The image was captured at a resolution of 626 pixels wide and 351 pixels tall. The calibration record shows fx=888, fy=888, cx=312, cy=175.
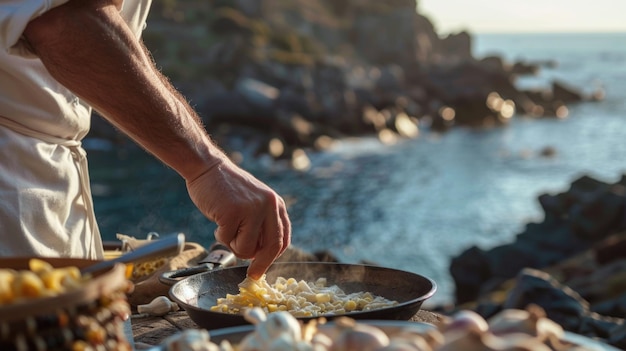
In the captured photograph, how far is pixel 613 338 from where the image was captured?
28.7 ft

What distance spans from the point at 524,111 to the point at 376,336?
56.0 meters

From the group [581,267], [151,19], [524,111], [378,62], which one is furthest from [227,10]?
[581,267]

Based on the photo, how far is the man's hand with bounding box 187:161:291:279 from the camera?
2.21m

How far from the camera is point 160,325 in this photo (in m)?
2.41

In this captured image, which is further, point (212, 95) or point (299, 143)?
point (212, 95)

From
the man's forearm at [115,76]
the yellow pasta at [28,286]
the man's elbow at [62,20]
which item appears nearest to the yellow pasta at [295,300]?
the man's forearm at [115,76]

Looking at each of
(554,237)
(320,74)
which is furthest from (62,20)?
(320,74)

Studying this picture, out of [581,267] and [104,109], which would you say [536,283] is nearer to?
[581,267]

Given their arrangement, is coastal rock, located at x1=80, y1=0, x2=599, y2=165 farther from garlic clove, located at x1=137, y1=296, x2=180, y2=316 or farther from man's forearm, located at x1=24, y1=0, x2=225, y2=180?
man's forearm, located at x1=24, y1=0, x2=225, y2=180

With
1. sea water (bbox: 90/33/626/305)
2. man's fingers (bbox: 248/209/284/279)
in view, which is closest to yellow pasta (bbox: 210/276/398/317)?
man's fingers (bbox: 248/209/284/279)

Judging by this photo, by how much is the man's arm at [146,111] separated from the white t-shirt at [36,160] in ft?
1.14

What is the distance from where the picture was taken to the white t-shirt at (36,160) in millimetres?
2562

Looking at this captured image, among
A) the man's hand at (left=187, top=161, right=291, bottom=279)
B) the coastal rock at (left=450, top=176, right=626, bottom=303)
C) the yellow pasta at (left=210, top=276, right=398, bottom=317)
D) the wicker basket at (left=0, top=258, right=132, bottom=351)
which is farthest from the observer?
the coastal rock at (left=450, top=176, right=626, bottom=303)

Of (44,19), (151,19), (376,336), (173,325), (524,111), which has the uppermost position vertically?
(524,111)
